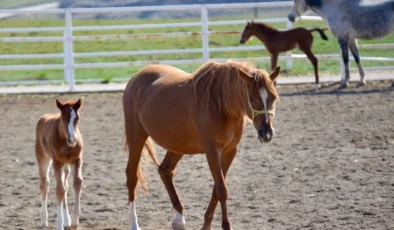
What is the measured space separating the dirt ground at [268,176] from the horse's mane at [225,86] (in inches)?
45.1

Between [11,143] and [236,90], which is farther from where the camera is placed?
[11,143]

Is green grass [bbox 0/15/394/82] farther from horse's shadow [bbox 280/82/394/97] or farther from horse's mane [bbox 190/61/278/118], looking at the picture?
horse's mane [bbox 190/61/278/118]

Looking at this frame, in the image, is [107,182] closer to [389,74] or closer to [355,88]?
[355,88]

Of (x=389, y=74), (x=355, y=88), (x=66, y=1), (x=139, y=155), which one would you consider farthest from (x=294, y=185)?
(x=66, y=1)

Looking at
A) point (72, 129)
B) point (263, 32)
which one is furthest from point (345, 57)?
point (72, 129)

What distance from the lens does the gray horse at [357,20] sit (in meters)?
15.8

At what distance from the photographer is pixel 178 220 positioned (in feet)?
22.7

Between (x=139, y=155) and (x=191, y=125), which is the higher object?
(x=191, y=125)

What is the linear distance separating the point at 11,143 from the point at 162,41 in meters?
17.7

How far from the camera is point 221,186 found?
6.23 m

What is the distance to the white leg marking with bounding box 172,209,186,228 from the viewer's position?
22.6ft

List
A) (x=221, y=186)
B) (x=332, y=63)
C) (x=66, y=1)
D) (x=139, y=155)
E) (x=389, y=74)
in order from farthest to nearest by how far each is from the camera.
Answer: (x=66, y=1) → (x=332, y=63) → (x=389, y=74) → (x=139, y=155) → (x=221, y=186)

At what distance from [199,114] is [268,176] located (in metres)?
2.65

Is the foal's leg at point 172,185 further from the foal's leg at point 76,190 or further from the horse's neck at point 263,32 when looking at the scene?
the horse's neck at point 263,32
